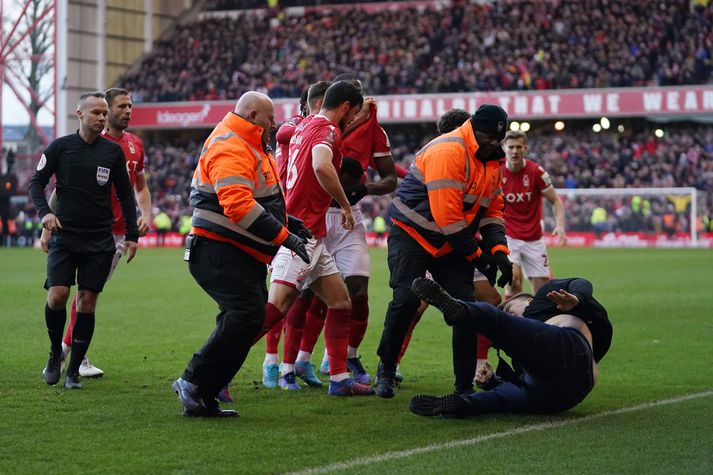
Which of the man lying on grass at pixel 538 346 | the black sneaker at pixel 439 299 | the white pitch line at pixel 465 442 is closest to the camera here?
the white pitch line at pixel 465 442

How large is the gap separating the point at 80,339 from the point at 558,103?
34662 millimetres

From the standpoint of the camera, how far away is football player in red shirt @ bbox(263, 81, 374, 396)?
755cm

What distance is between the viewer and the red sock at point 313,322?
337 inches

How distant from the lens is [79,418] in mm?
6695

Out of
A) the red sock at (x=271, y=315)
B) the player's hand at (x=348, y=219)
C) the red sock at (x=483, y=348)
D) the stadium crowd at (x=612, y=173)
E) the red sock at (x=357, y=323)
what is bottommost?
the red sock at (x=483, y=348)

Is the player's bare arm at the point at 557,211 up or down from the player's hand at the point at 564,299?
up

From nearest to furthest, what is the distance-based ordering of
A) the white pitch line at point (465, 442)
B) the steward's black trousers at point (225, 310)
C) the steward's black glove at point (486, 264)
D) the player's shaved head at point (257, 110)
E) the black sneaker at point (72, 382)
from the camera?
1. the white pitch line at point (465, 442)
2. the steward's black trousers at point (225, 310)
3. the player's shaved head at point (257, 110)
4. the steward's black glove at point (486, 264)
5. the black sneaker at point (72, 382)

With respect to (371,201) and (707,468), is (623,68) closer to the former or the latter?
(371,201)

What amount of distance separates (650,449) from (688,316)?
27.6 feet

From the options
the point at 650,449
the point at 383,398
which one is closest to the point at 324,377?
the point at 383,398

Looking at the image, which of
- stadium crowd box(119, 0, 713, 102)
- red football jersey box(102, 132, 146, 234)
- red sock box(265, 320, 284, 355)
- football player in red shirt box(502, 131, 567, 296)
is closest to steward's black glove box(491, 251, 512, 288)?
red sock box(265, 320, 284, 355)

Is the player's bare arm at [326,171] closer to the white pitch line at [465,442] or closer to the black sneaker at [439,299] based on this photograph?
the black sneaker at [439,299]

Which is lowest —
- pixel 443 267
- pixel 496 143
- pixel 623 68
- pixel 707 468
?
pixel 707 468

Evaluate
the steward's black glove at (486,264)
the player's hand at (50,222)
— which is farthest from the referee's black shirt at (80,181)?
the steward's black glove at (486,264)
